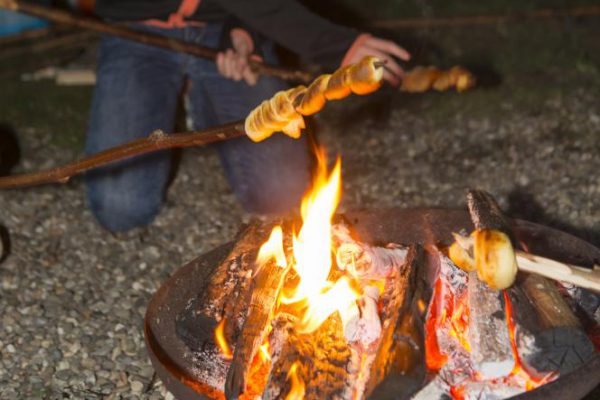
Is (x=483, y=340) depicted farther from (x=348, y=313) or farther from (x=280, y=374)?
(x=280, y=374)

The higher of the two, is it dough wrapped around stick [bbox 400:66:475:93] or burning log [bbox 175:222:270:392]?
dough wrapped around stick [bbox 400:66:475:93]

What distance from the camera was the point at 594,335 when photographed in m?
2.23

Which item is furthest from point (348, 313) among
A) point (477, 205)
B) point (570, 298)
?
point (570, 298)

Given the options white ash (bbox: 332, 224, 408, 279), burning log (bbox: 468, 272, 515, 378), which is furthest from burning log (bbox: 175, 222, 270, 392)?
burning log (bbox: 468, 272, 515, 378)

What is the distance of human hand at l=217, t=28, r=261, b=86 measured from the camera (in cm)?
364

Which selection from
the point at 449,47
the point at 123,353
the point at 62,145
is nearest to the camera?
the point at 123,353

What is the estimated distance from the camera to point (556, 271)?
6.43 ft

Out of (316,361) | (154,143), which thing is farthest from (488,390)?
(154,143)

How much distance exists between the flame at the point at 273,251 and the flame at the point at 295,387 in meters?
0.44

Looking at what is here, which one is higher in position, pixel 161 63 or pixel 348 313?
pixel 348 313

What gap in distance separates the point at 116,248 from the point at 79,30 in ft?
11.5

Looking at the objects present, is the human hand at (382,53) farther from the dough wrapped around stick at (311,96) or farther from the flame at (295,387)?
the flame at (295,387)

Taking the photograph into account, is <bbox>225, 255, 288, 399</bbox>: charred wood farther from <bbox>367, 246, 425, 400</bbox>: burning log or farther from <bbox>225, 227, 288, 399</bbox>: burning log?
<bbox>367, 246, 425, 400</bbox>: burning log

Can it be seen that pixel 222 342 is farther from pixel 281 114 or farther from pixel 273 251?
pixel 281 114
